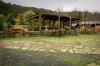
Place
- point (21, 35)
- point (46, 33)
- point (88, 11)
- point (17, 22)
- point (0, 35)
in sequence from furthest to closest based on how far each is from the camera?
point (88, 11) < point (17, 22) < point (46, 33) < point (21, 35) < point (0, 35)

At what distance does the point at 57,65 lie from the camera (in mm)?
5125

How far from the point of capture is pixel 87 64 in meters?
5.22

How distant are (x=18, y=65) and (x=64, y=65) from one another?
1615mm

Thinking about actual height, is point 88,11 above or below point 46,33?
above

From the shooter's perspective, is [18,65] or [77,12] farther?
[77,12]

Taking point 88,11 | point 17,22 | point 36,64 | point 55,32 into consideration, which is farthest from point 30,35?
point 88,11

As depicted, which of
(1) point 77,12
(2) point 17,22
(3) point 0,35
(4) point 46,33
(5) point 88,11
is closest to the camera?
(3) point 0,35

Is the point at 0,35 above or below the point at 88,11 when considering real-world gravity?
below

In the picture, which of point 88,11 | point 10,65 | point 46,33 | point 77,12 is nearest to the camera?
point 10,65

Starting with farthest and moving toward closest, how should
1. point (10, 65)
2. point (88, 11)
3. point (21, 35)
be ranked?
point (88, 11)
point (21, 35)
point (10, 65)

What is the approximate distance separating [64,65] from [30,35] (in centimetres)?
1167

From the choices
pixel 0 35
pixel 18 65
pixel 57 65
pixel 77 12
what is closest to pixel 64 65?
pixel 57 65

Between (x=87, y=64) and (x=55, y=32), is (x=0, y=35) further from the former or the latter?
(x=87, y=64)

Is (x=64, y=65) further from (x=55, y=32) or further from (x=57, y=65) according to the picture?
(x=55, y=32)
